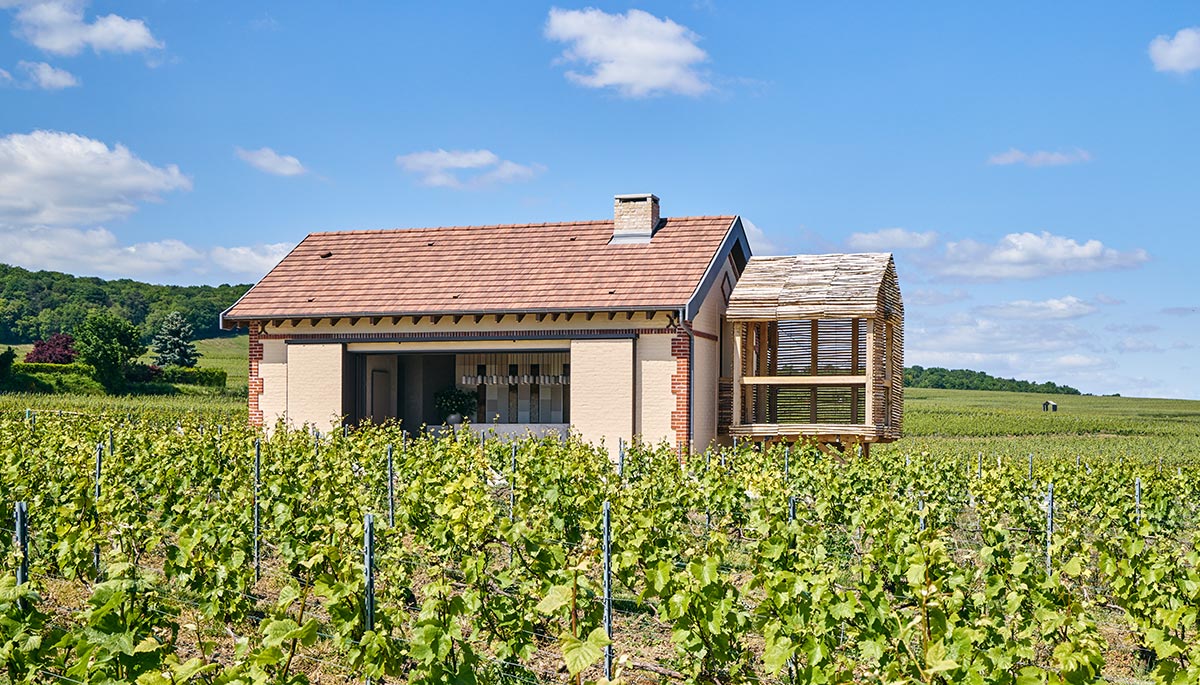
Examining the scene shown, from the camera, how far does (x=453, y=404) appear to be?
26.0 meters

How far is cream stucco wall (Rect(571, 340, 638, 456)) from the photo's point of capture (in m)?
20.9

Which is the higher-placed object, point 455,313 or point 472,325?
point 455,313

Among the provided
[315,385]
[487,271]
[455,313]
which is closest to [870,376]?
[455,313]

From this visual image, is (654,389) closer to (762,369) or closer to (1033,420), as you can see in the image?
(762,369)

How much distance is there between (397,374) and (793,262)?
9365mm

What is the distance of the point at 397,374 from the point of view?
84.8 ft

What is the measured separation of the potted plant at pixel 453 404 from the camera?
2595 centimetres

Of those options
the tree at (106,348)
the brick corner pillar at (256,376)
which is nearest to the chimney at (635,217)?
the brick corner pillar at (256,376)

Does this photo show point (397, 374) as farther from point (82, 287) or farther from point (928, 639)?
point (82, 287)

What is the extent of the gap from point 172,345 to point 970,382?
200 feet

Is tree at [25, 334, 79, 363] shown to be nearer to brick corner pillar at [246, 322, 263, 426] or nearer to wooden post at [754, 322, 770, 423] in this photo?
brick corner pillar at [246, 322, 263, 426]

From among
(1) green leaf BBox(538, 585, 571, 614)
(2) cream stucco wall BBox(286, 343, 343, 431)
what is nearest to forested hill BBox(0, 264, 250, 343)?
(2) cream stucco wall BBox(286, 343, 343, 431)

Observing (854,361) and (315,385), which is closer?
(854,361)

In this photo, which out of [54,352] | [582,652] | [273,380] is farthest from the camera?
[54,352]
